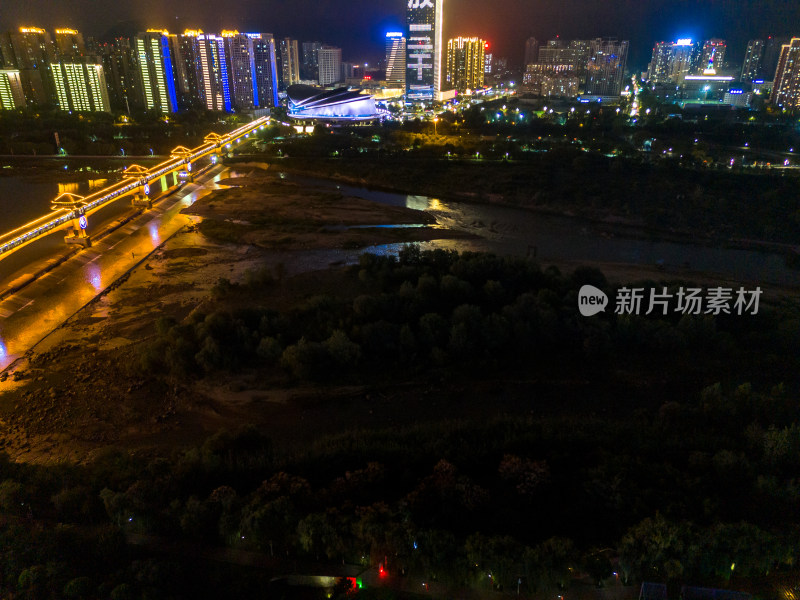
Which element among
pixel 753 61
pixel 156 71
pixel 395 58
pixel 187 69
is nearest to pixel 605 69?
pixel 753 61

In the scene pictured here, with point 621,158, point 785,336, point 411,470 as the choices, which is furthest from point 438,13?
point 411,470

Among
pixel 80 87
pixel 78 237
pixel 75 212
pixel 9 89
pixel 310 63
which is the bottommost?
pixel 78 237

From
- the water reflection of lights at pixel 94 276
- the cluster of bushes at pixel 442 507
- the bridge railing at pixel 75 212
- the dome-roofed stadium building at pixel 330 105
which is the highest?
the dome-roofed stadium building at pixel 330 105

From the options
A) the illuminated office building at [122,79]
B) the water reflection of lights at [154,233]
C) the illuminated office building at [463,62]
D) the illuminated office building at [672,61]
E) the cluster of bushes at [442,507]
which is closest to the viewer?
the cluster of bushes at [442,507]

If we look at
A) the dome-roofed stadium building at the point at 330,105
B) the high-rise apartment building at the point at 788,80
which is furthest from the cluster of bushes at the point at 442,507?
the high-rise apartment building at the point at 788,80

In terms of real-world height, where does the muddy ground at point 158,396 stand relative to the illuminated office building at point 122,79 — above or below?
below

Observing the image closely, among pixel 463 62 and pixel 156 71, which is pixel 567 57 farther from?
pixel 156 71

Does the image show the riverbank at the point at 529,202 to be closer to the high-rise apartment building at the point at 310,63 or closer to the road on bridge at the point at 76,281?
the road on bridge at the point at 76,281
